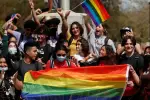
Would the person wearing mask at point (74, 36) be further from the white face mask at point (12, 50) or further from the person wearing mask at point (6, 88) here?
the person wearing mask at point (6, 88)

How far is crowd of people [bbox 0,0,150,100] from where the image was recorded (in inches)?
319

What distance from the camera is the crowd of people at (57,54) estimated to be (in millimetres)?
8107

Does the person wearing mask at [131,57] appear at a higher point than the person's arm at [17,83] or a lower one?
higher

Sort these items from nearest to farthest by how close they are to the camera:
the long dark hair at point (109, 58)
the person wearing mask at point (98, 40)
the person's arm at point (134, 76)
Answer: the person's arm at point (134, 76) < the long dark hair at point (109, 58) < the person wearing mask at point (98, 40)

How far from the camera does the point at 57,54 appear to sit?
27.1 ft

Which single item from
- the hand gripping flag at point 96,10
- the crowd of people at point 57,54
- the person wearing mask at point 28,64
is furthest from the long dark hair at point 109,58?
the hand gripping flag at point 96,10

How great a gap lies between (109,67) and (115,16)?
140 feet

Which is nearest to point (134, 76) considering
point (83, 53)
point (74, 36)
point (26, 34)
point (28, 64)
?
point (28, 64)

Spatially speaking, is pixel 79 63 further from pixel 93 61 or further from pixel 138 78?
pixel 138 78

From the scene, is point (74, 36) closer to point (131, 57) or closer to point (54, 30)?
point (54, 30)

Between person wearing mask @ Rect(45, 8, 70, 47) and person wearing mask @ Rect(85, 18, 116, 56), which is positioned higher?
person wearing mask @ Rect(45, 8, 70, 47)

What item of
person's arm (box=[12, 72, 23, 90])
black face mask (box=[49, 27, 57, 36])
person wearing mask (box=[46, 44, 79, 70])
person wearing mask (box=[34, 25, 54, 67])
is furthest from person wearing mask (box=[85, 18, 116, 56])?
person's arm (box=[12, 72, 23, 90])

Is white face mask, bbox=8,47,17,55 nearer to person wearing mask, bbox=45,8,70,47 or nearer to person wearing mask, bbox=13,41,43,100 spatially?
person wearing mask, bbox=45,8,70,47

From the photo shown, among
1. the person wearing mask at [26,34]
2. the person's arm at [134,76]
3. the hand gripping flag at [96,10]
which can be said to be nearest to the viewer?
the person's arm at [134,76]
